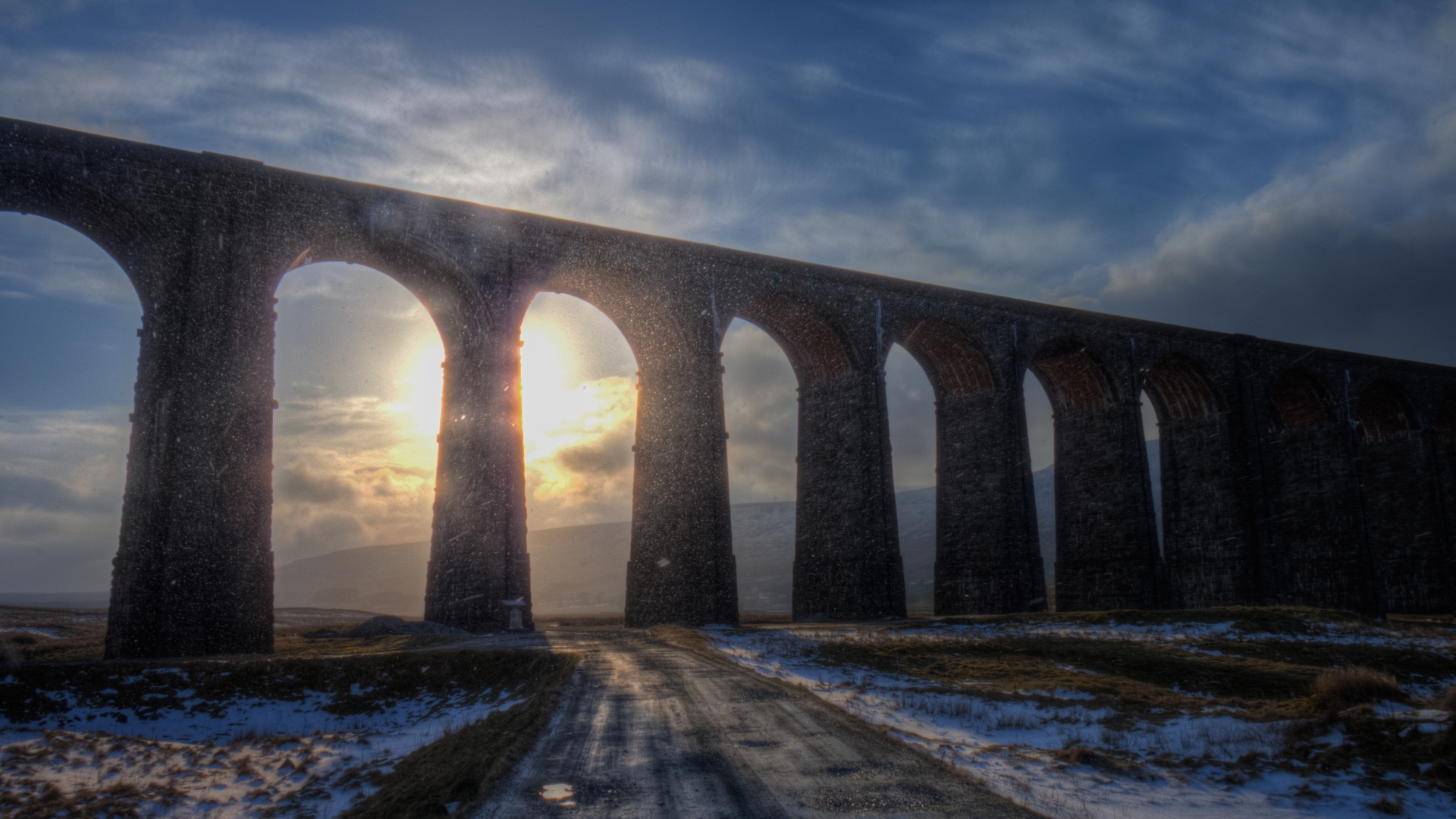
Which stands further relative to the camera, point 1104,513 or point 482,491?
point 1104,513

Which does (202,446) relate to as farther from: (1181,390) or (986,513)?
(1181,390)

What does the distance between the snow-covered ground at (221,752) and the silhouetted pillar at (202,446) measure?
480cm

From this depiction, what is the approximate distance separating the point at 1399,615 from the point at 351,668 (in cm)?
4051

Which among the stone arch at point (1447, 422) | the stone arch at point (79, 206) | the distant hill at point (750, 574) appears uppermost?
the stone arch at point (79, 206)

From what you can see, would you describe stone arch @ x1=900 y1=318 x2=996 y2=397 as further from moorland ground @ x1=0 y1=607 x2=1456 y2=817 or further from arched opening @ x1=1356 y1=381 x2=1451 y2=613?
arched opening @ x1=1356 y1=381 x2=1451 y2=613

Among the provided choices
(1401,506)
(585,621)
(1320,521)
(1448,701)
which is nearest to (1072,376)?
(1320,521)

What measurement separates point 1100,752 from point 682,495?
50.5 ft

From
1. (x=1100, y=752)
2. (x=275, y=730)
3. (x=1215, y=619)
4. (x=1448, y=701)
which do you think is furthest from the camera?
(x=1215, y=619)

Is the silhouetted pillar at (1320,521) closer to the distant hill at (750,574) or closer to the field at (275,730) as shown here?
the field at (275,730)

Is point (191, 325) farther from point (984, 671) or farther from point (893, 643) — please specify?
point (984, 671)

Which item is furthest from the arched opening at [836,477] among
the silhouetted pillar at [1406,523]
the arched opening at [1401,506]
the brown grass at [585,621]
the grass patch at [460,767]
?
the arched opening at [1401,506]

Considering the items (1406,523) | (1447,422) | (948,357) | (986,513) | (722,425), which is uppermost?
(948,357)

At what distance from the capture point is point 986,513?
27312 millimetres

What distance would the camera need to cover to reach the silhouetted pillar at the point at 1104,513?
1138 inches
